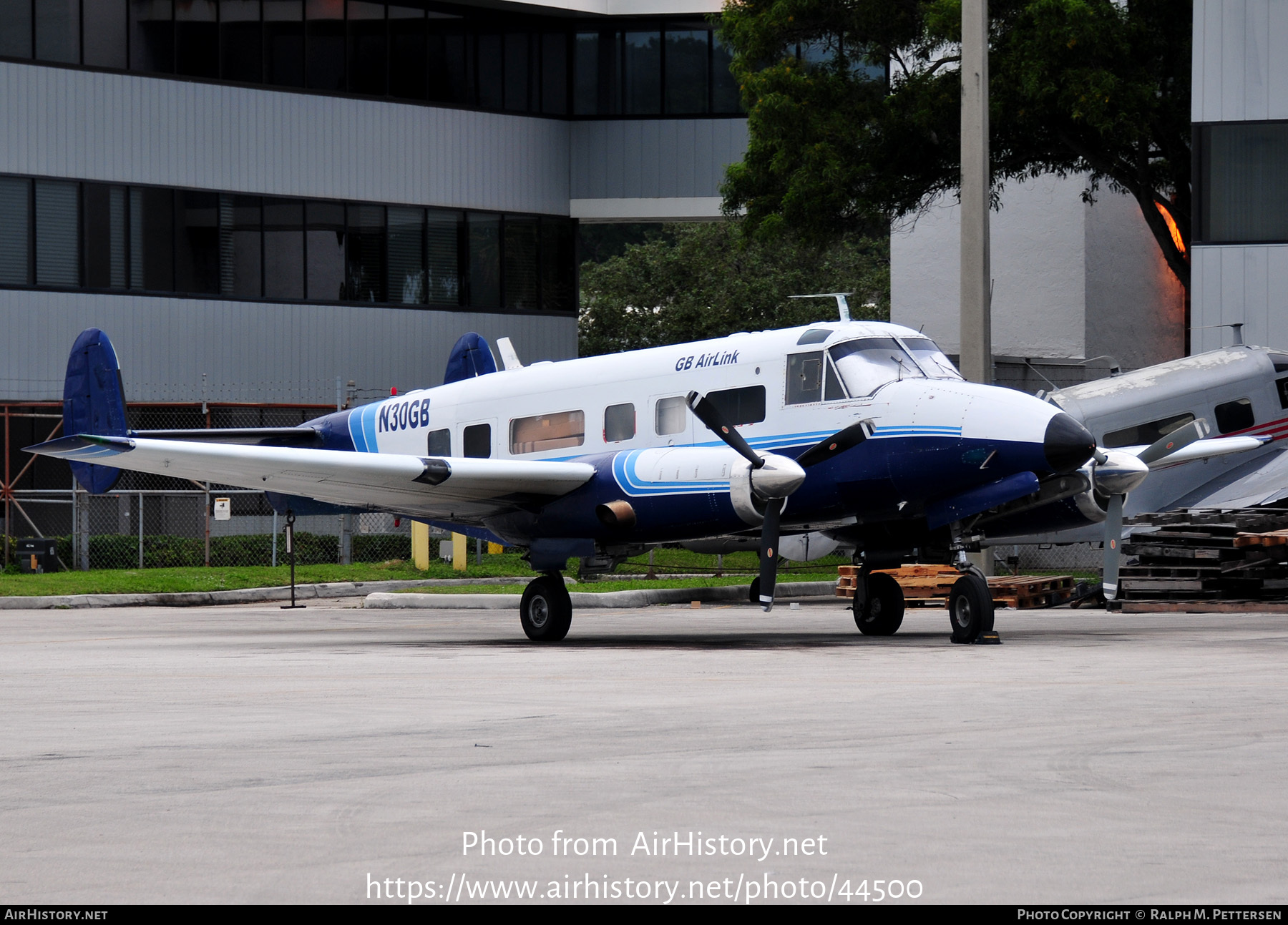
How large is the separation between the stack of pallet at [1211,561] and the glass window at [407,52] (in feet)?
77.5

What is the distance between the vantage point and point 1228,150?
2964 cm

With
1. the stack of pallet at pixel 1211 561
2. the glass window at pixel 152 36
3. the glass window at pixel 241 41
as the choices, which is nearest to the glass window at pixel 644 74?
the glass window at pixel 241 41

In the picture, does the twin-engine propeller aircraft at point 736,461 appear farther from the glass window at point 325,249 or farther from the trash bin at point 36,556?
the glass window at point 325,249

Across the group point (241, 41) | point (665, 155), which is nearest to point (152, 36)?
point (241, 41)

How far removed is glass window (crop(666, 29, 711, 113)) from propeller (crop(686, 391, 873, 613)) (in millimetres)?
26828

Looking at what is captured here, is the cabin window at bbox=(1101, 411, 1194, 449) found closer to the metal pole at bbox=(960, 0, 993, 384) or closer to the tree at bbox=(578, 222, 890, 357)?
the metal pole at bbox=(960, 0, 993, 384)

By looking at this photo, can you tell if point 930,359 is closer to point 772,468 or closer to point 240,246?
point 772,468

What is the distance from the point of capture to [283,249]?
3828 cm

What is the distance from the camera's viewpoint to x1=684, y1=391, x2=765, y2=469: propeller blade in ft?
53.9

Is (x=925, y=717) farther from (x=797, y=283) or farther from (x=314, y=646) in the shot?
(x=797, y=283)

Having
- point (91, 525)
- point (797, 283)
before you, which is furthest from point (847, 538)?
point (797, 283)

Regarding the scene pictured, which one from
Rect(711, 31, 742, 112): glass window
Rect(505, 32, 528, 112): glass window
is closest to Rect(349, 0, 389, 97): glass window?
Rect(505, 32, 528, 112): glass window

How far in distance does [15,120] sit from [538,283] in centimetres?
1318

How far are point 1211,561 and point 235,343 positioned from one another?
23337 mm
